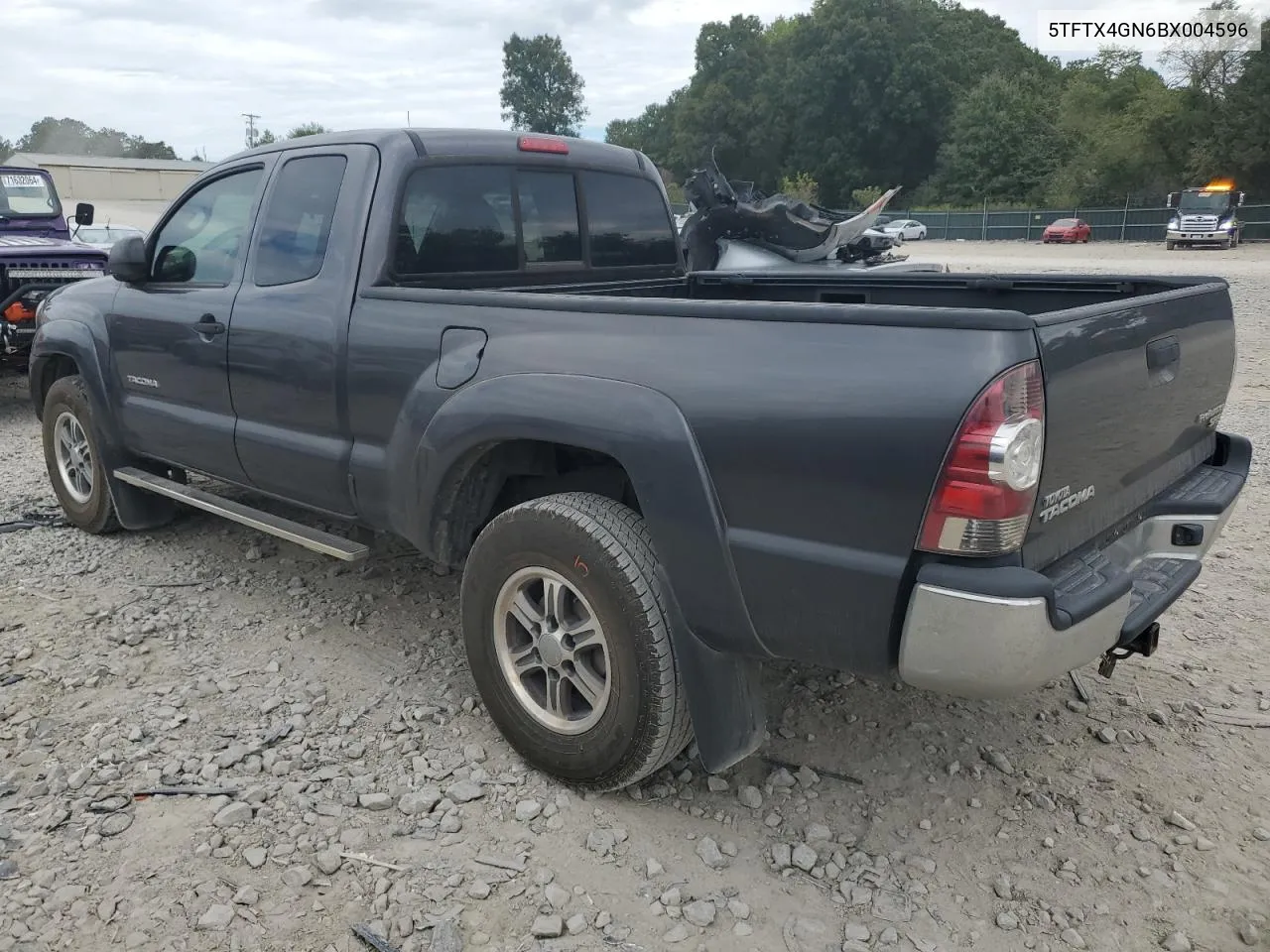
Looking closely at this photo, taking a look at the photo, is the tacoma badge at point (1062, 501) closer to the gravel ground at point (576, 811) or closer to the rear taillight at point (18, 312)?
the gravel ground at point (576, 811)

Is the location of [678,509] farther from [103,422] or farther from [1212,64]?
[1212,64]

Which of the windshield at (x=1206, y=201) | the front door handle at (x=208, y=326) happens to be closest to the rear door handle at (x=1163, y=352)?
the front door handle at (x=208, y=326)

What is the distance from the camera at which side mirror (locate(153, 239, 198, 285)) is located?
442 centimetres

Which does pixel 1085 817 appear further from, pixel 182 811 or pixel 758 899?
pixel 182 811

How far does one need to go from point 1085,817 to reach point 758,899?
1.02m

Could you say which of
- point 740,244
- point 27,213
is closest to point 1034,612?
point 740,244

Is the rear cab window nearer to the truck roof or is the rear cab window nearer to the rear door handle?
the truck roof

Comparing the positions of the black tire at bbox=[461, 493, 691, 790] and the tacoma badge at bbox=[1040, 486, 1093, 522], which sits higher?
the tacoma badge at bbox=[1040, 486, 1093, 522]

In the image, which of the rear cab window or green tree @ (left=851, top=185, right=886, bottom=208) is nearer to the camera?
the rear cab window

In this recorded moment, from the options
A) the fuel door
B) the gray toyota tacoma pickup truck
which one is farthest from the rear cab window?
the fuel door

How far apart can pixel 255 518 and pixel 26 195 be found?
349 inches

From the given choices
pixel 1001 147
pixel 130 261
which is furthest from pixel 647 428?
pixel 1001 147

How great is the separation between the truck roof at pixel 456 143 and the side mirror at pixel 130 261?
56 centimetres

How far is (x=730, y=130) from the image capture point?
77.1 meters
